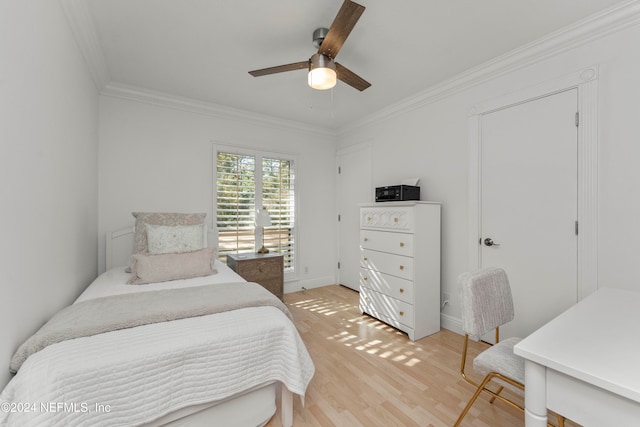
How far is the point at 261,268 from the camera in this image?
10.9 feet

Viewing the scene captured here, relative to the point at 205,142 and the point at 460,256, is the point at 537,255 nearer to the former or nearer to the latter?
the point at 460,256

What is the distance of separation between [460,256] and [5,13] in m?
3.46

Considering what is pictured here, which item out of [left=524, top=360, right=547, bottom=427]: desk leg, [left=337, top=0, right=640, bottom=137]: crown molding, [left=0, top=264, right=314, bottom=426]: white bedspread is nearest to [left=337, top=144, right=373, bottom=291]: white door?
[left=337, top=0, right=640, bottom=137]: crown molding

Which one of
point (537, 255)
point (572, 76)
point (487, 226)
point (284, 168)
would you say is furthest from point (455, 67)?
point (284, 168)

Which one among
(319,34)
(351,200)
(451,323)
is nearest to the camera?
(319,34)

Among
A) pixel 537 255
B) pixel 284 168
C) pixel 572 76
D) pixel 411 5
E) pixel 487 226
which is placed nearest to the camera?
pixel 411 5

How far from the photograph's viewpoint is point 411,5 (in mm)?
1779

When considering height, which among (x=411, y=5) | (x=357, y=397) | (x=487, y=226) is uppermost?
(x=411, y=5)

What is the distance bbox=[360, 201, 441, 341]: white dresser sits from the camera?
2648 mm

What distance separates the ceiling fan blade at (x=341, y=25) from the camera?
1429 mm

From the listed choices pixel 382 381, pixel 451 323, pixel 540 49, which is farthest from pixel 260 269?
pixel 540 49

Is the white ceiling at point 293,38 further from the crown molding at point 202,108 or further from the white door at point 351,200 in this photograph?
the white door at point 351,200

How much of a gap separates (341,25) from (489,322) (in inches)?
74.3

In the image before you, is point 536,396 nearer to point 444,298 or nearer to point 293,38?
point 444,298
